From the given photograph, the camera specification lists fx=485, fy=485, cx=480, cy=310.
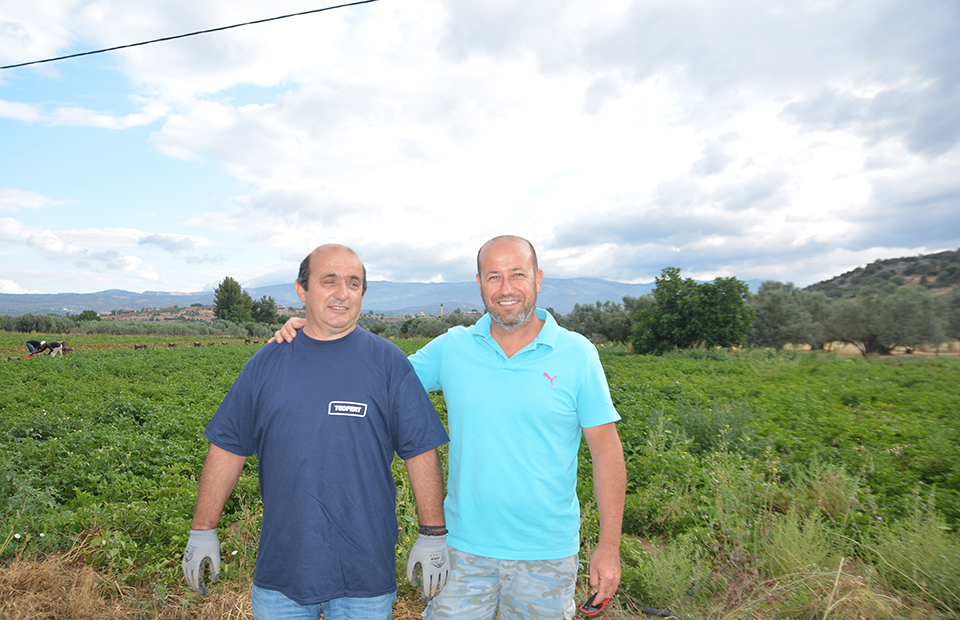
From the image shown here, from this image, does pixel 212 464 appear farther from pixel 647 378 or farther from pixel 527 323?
pixel 647 378

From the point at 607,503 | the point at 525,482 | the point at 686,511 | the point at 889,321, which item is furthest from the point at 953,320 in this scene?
the point at 525,482

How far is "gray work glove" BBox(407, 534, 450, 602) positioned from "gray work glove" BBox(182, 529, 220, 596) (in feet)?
3.08

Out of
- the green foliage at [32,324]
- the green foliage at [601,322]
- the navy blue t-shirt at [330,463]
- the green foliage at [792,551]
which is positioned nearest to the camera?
the navy blue t-shirt at [330,463]

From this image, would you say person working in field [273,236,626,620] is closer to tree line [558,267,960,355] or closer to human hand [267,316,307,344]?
human hand [267,316,307,344]

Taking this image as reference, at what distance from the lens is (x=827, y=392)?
1387 centimetres

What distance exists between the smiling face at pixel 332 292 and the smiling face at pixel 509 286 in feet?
2.13

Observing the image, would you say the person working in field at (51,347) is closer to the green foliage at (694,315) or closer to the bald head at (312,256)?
the bald head at (312,256)

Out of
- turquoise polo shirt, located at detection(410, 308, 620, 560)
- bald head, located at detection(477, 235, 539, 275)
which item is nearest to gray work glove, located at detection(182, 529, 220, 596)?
turquoise polo shirt, located at detection(410, 308, 620, 560)

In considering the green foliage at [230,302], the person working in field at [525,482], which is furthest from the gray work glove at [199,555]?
the green foliage at [230,302]

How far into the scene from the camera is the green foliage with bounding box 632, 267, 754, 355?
33.5 m

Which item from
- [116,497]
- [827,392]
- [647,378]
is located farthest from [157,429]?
[827,392]

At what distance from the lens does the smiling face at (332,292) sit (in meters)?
2.29

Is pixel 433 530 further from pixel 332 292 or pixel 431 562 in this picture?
pixel 332 292

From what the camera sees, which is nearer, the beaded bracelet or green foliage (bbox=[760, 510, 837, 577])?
the beaded bracelet
